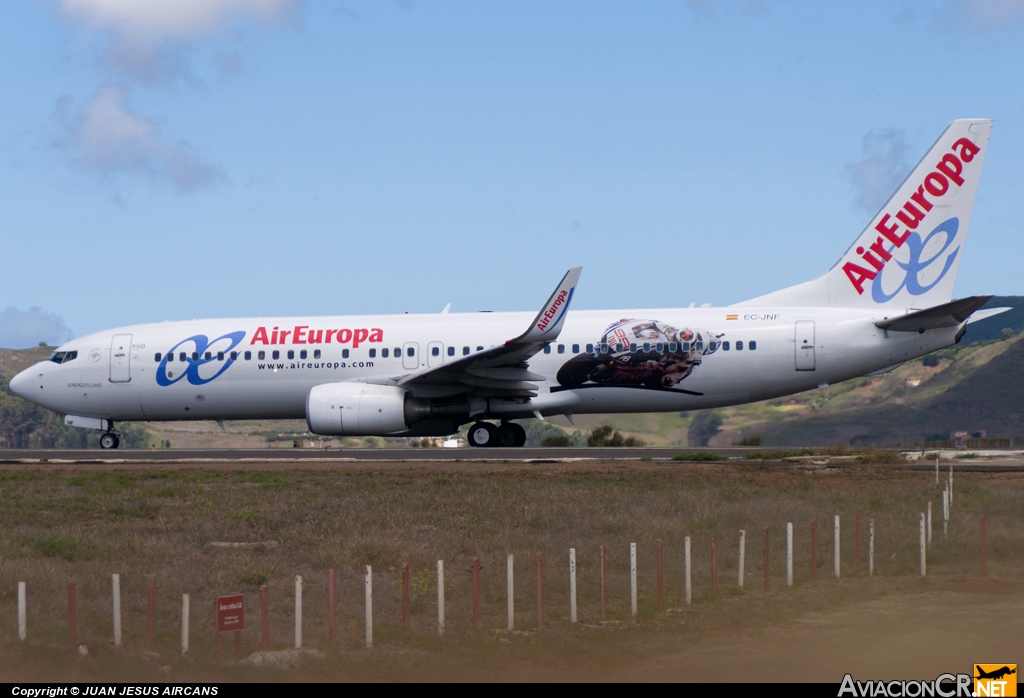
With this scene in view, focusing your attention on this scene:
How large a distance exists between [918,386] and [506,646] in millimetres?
37283

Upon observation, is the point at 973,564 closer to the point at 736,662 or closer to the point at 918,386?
the point at 736,662

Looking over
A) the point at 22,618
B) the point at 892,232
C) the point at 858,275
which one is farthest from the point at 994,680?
the point at 892,232

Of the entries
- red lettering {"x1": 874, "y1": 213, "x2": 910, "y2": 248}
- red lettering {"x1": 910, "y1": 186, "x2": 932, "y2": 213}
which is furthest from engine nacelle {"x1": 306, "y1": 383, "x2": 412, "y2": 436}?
red lettering {"x1": 910, "y1": 186, "x2": 932, "y2": 213}

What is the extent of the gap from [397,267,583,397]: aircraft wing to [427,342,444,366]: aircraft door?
1002 millimetres

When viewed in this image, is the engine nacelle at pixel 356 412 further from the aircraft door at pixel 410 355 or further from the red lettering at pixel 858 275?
the red lettering at pixel 858 275

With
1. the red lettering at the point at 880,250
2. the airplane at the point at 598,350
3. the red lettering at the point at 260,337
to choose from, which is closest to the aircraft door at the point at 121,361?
the airplane at the point at 598,350

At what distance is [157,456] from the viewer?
32125 millimetres

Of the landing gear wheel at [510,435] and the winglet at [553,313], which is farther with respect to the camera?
the landing gear wheel at [510,435]

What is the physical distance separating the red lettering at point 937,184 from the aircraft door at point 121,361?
2233 centimetres

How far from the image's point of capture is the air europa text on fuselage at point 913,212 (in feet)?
95.9

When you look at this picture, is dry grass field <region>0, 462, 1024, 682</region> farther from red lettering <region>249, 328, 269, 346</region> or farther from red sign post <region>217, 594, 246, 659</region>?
red lettering <region>249, 328, 269, 346</region>

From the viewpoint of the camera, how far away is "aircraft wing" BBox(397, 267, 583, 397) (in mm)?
26906

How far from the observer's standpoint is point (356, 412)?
2844 centimetres

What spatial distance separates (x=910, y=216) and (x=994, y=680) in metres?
22.2
